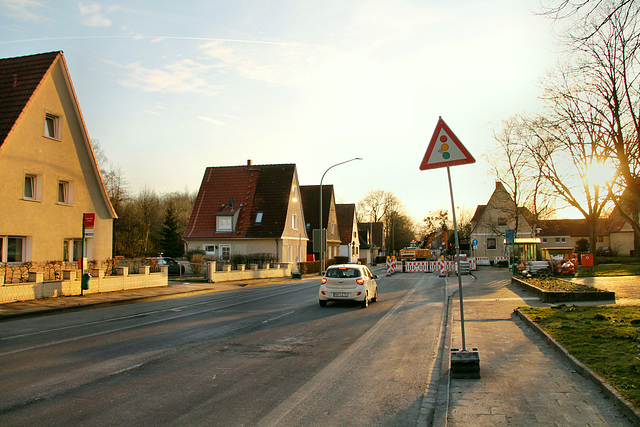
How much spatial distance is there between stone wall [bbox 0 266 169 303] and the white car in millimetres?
9815

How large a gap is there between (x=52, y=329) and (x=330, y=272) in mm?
8859

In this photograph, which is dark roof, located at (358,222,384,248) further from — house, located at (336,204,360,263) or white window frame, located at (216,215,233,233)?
white window frame, located at (216,215,233,233)

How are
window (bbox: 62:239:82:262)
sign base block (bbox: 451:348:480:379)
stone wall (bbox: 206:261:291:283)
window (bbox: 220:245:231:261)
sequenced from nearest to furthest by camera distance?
sign base block (bbox: 451:348:480:379) → window (bbox: 62:239:82:262) → stone wall (bbox: 206:261:291:283) → window (bbox: 220:245:231:261)

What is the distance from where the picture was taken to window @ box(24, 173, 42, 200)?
21297 millimetres

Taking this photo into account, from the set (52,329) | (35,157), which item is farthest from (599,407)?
(35,157)

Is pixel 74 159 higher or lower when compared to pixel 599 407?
higher

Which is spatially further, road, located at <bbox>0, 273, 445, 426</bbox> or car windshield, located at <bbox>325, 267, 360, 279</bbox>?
car windshield, located at <bbox>325, 267, 360, 279</bbox>

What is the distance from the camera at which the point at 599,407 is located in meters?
5.56

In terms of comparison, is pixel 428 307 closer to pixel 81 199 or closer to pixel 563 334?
pixel 563 334

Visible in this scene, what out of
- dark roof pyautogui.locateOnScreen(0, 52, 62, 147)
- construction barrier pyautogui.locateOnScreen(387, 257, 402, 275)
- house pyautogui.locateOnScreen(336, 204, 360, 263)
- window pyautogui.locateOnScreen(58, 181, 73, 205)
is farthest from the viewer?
house pyautogui.locateOnScreen(336, 204, 360, 263)

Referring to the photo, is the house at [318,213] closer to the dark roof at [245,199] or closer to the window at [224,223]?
the dark roof at [245,199]

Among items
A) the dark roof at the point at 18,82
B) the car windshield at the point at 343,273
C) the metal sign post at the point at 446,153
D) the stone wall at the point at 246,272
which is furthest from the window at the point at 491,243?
the metal sign post at the point at 446,153

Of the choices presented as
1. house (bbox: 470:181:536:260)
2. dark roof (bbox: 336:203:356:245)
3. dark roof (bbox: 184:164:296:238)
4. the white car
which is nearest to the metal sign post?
the white car

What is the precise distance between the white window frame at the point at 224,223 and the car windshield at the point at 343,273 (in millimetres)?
28016
